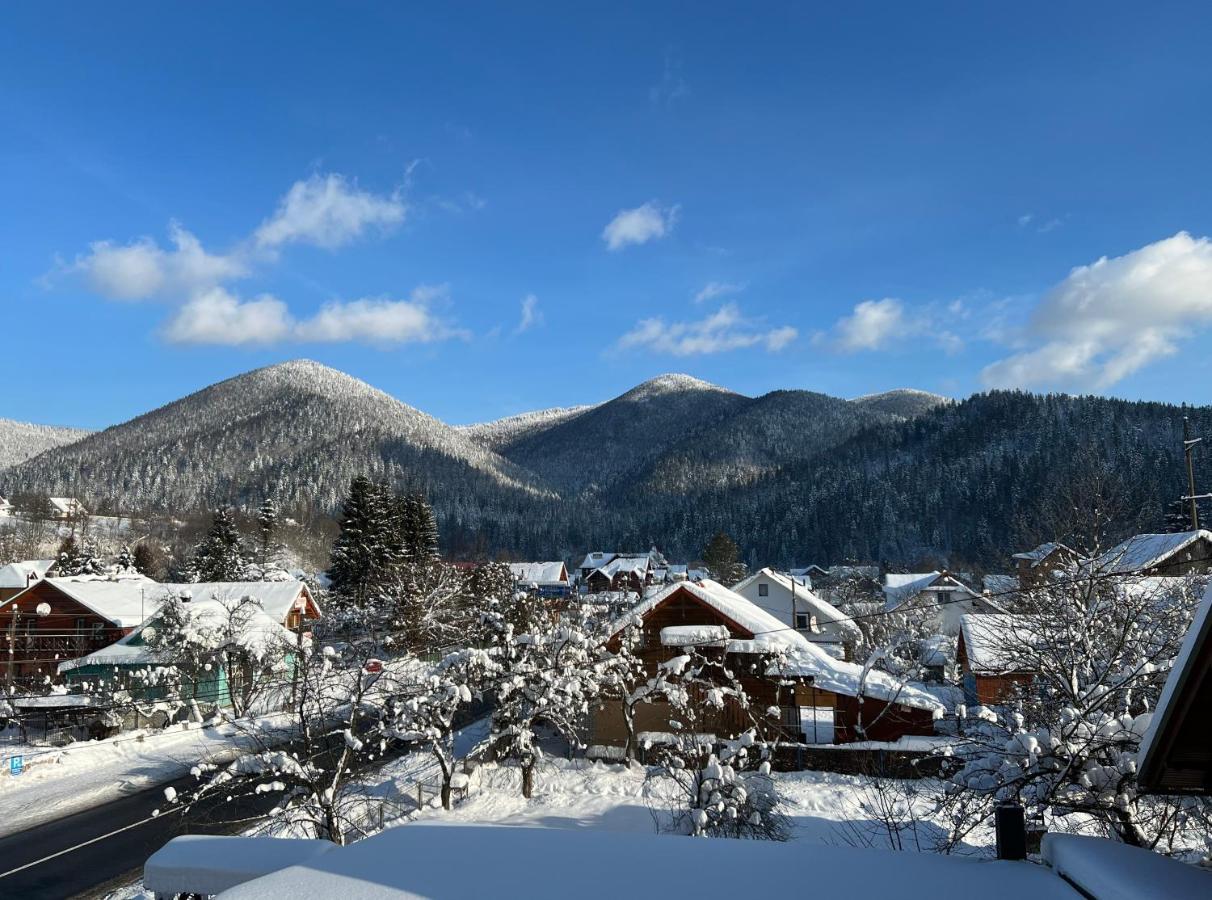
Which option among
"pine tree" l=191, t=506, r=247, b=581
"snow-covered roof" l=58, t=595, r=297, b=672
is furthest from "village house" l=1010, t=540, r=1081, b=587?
"pine tree" l=191, t=506, r=247, b=581

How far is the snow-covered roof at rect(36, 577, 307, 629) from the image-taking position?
4022 centimetres

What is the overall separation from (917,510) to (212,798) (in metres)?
160

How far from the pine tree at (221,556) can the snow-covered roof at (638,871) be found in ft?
203

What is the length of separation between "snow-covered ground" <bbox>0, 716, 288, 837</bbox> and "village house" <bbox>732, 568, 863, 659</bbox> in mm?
28082

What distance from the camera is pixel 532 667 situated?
2075 cm

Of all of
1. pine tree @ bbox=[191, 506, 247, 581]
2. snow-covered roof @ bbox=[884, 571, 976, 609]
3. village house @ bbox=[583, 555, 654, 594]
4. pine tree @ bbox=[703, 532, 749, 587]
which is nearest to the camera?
pine tree @ bbox=[191, 506, 247, 581]

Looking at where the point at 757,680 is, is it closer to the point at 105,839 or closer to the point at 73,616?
the point at 105,839

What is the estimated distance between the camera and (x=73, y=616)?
134 feet

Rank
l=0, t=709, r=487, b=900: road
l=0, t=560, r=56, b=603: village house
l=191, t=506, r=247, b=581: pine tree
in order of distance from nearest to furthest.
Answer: l=0, t=709, r=487, b=900: road → l=0, t=560, r=56, b=603: village house → l=191, t=506, r=247, b=581: pine tree

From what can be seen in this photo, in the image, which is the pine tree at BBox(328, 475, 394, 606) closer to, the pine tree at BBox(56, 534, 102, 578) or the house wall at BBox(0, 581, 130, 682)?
the house wall at BBox(0, 581, 130, 682)

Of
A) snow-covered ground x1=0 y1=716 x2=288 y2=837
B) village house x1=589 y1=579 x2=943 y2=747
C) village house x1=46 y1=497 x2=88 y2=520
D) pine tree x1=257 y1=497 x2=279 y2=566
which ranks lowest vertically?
snow-covered ground x1=0 y1=716 x2=288 y2=837

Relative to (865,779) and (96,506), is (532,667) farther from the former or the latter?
(96,506)

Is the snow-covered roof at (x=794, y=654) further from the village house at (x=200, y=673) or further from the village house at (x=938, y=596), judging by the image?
the village house at (x=938, y=596)

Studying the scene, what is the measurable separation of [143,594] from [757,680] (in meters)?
33.2
